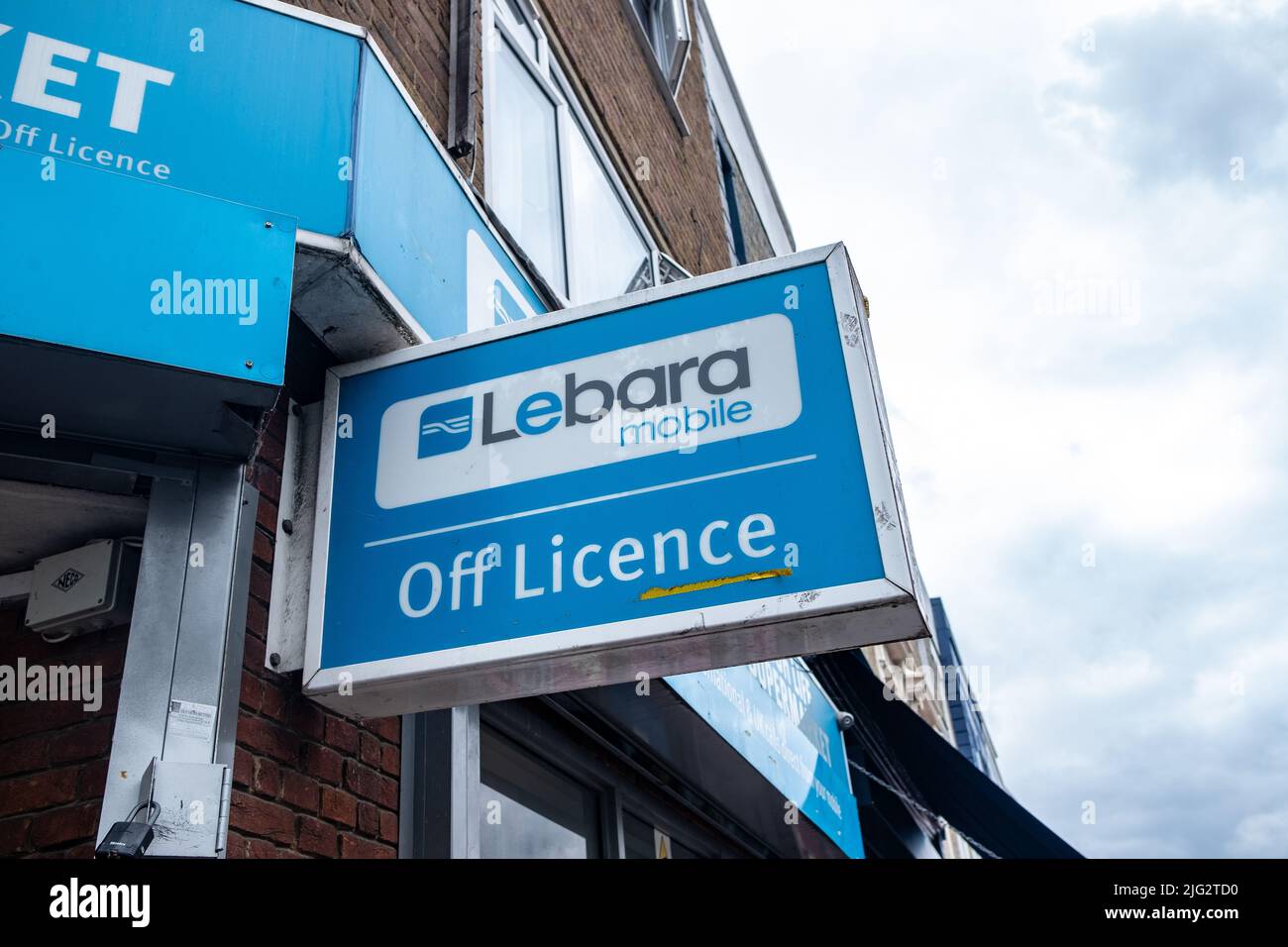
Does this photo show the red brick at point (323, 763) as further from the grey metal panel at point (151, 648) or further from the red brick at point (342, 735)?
the grey metal panel at point (151, 648)

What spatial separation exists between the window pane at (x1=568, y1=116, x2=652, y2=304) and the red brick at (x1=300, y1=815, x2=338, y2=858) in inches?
113

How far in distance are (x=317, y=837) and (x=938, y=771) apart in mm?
5013

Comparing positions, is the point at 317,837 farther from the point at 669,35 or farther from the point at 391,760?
the point at 669,35

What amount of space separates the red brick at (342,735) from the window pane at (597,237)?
8.64ft

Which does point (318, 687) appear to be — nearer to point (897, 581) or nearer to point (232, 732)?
point (232, 732)

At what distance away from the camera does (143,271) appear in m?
1.66

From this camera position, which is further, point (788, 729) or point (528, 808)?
point (788, 729)

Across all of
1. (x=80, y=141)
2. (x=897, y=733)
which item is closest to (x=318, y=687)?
(x=80, y=141)

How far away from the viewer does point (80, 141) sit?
1765 mm

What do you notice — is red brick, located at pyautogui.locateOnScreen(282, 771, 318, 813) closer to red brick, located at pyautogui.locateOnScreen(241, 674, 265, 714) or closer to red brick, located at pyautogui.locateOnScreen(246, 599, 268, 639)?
red brick, located at pyautogui.locateOnScreen(241, 674, 265, 714)

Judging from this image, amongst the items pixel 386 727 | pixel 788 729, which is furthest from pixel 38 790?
pixel 788 729

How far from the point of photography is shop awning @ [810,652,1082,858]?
608 centimetres

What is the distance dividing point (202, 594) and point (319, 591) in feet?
0.79

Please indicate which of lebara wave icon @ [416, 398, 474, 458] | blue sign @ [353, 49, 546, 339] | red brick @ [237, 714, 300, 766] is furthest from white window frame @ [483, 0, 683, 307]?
red brick @ [237, 714, 300, 766]
